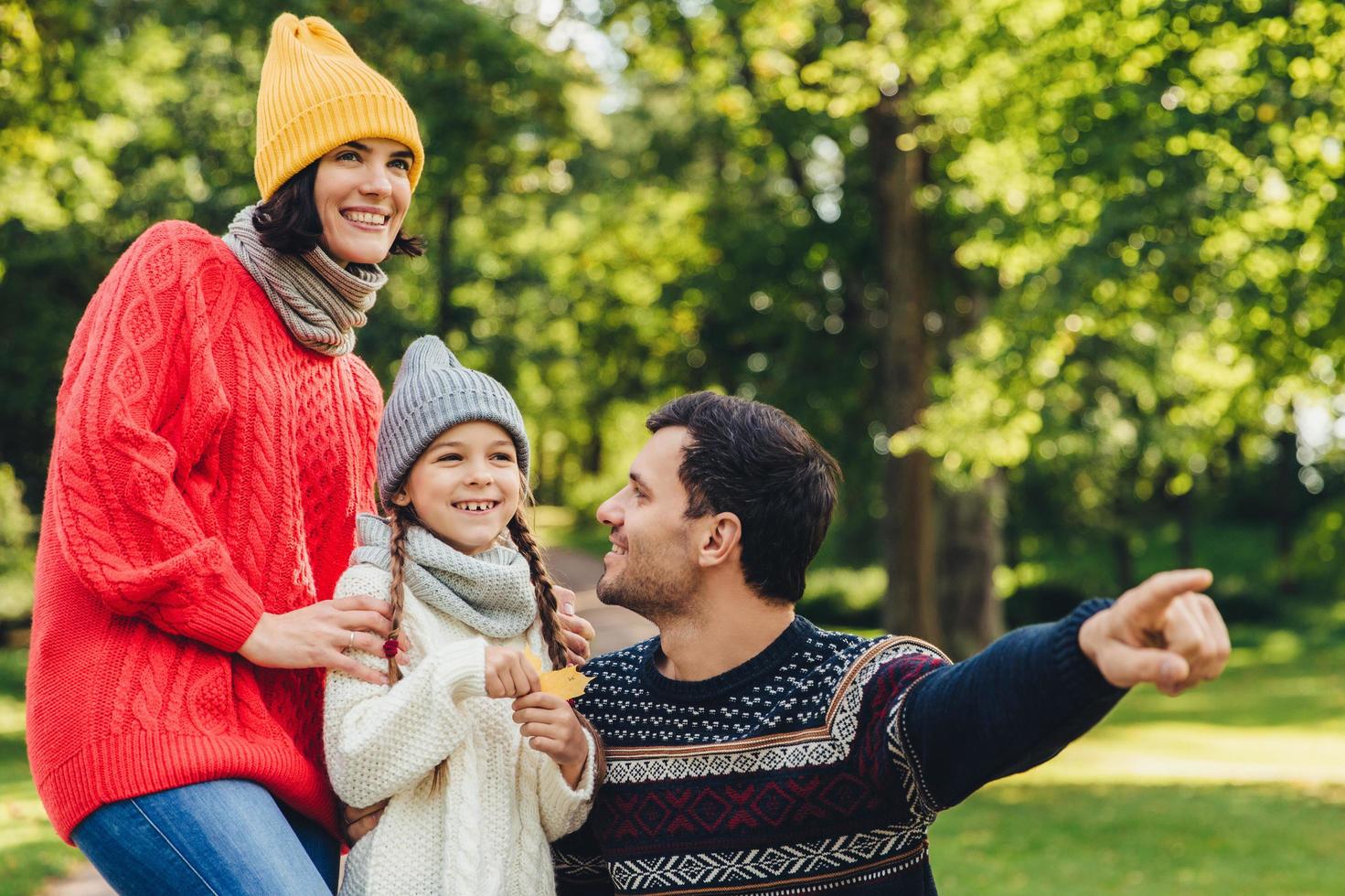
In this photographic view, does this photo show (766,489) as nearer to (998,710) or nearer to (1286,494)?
(998,710)

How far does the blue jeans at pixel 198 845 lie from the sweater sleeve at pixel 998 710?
113cm

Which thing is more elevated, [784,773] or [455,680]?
[455,680]

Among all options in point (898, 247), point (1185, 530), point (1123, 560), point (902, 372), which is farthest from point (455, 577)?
point (1185, 530)

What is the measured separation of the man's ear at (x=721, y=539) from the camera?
3.05m

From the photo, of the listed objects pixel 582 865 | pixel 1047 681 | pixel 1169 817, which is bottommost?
pixel 1169 817

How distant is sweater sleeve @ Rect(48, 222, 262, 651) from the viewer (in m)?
2.53

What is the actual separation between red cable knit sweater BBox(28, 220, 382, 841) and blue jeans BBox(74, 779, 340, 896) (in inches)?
1.3

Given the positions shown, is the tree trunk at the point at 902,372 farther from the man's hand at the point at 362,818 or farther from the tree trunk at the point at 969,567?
the man's hand at the point at 362,818

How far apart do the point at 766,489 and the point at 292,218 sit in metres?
1.14

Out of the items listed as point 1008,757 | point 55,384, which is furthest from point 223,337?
point 55,384

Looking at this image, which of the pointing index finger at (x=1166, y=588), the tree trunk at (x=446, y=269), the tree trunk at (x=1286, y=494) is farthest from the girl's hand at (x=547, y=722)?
the tree trunk at (x=1286, y=494)

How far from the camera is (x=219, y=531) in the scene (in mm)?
2736

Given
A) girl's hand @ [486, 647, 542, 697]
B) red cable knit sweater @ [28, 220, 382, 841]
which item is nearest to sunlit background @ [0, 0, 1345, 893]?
red cable knit sweater @ [28, 220, 382, 841]

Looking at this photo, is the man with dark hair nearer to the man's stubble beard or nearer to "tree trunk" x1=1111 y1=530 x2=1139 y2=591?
the man's stubble beard
